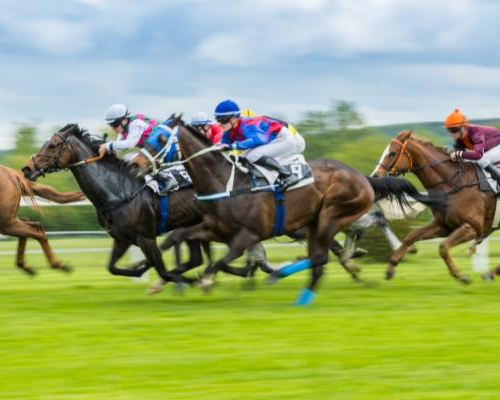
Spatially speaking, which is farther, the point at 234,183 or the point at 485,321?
the point at 234,183

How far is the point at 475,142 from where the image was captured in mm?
9969

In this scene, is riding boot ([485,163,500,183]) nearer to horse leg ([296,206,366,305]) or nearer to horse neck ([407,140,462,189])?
horse neck ([407,140,462,189])

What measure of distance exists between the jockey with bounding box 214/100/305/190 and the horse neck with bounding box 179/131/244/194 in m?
0.16

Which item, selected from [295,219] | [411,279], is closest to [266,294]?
[295,219]

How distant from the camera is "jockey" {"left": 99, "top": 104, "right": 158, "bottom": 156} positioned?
29.2 ft

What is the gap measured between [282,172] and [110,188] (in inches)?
61.7

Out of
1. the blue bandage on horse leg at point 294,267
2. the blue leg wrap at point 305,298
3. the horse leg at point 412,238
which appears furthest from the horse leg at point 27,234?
the horse leg at point 412,238

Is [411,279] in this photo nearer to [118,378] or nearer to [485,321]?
[485,321]

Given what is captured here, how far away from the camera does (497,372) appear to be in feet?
17.3

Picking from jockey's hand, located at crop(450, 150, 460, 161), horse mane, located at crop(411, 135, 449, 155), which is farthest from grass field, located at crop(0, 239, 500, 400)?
horse mane, located at crop(411, 135, 449, 155)

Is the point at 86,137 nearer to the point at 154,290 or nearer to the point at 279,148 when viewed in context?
the point at 154,290

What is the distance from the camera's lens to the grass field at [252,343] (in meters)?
4.96

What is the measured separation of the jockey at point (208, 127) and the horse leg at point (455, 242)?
2.40 meters

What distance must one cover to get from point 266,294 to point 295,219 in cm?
111
